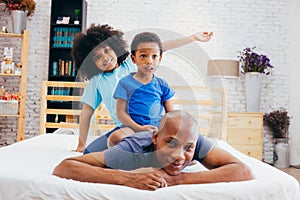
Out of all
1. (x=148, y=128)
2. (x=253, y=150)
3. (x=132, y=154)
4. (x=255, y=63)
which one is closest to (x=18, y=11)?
(x=255, y=63)

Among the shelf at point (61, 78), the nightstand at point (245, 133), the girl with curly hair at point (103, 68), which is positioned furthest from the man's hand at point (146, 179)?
the shelf at point (61, 78)

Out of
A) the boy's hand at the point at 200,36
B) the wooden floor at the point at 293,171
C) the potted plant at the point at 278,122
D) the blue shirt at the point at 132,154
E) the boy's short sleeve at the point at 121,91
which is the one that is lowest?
the wooden floor at the point at 293,171

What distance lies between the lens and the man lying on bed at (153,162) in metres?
1.30

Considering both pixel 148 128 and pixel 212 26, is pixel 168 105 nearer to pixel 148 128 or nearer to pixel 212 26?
pixel 148 128

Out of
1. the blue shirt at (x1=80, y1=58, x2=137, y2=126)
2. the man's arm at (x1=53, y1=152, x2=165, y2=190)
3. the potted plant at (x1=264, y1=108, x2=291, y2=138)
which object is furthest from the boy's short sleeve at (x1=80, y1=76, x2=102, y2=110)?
the potted plant at (x1=264, y1=108, x2=291, y2=138)

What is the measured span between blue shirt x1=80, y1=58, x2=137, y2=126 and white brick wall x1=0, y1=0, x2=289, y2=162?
3.28m

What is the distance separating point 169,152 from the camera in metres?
1.29

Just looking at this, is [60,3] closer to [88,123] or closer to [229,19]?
[229,19]

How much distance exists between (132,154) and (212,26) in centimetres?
400

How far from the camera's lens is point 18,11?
4504 mm

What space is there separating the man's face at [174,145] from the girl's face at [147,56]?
27 centimetres

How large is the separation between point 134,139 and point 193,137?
0.20m

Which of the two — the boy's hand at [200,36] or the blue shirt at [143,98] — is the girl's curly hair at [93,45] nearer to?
the blue shirt at [143,98]

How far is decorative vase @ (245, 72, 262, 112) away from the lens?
479 cm
